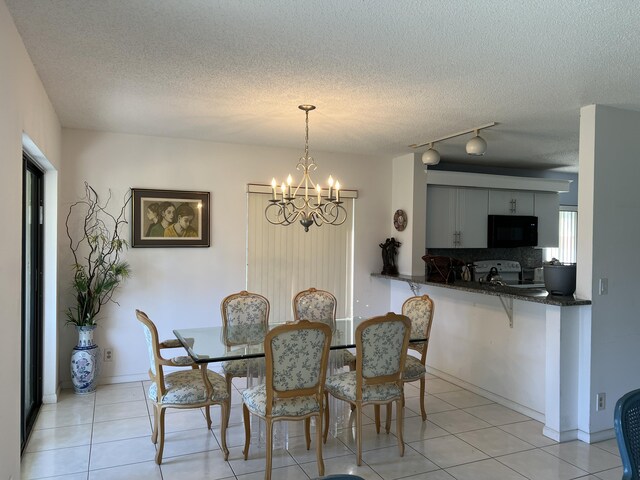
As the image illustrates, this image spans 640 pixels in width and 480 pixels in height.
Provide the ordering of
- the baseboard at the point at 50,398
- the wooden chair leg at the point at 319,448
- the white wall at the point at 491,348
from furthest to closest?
the baseboard at the point at 50,398
the white wall at the point at 491,348
the wooden chair leg at the point at 319,448

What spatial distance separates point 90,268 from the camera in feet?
14.6

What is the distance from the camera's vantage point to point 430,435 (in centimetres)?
348

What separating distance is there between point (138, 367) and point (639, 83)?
4790mm

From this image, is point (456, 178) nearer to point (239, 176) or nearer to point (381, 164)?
point (381, 164)

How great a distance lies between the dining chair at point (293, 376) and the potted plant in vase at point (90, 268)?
215 centimetres

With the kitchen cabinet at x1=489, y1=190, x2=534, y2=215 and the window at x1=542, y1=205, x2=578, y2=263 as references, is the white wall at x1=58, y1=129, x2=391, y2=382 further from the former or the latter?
the window at x1=542, y1=205, x2=578, y2=263

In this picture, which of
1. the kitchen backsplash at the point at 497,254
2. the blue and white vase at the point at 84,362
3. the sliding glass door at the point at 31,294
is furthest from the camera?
the kitchen backsplash at the point at 497,254

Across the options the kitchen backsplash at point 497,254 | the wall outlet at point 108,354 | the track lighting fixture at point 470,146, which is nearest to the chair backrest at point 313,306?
the track lighting fixture at point 470,146

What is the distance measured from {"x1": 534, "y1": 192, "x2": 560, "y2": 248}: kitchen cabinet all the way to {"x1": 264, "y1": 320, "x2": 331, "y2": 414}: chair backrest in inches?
196

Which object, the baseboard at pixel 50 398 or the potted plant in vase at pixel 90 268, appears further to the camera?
the potted plant in vase at pixel 90 268

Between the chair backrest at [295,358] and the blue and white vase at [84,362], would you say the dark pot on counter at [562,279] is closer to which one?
the chair backrest at [295,358]

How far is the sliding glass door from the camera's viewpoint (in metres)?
3.32

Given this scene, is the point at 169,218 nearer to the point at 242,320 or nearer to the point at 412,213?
the point at 242,320

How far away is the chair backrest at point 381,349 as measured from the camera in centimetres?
297
